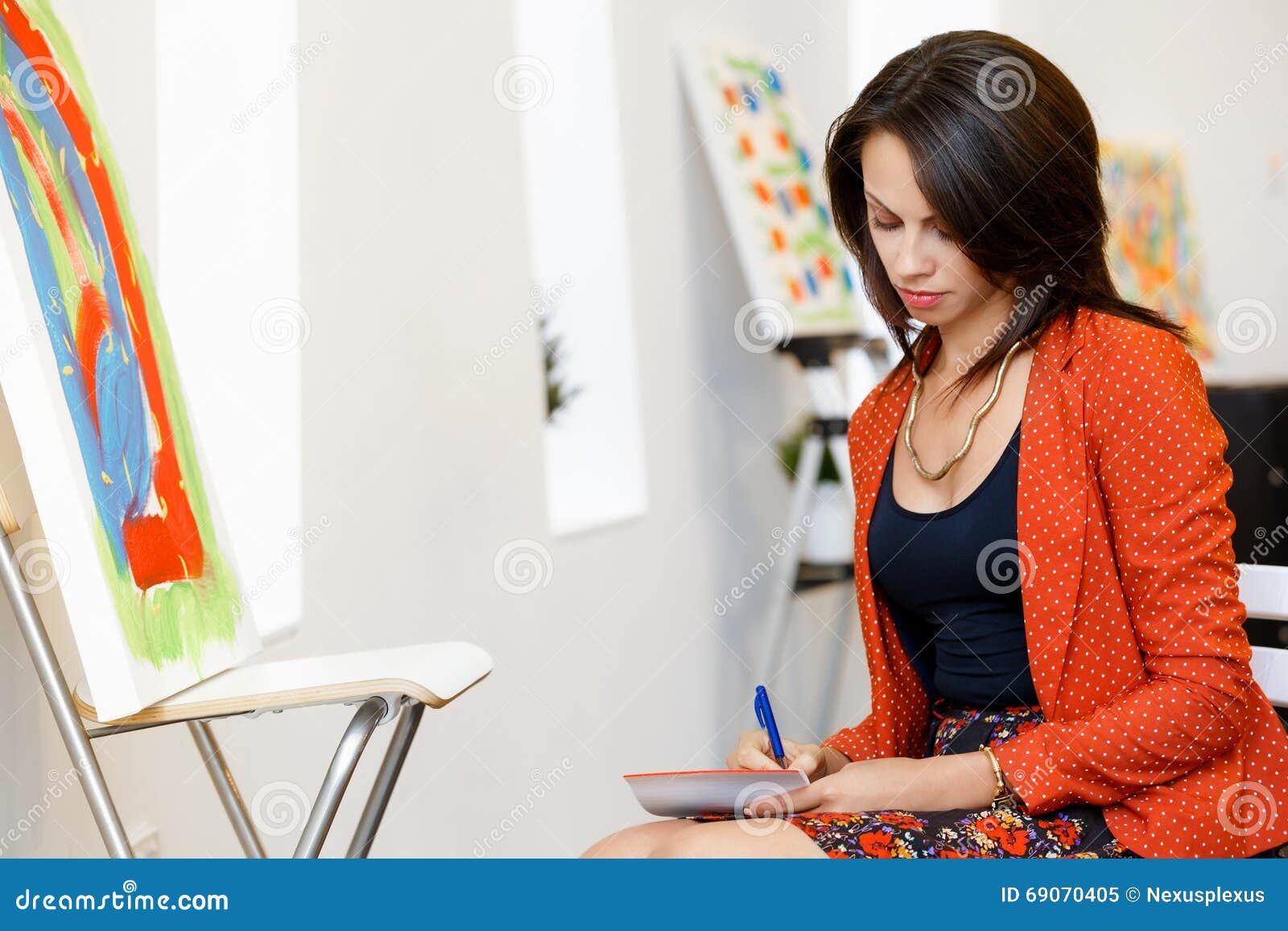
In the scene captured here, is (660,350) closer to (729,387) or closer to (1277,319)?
(729,387)

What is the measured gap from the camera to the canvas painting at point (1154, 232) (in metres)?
4.29

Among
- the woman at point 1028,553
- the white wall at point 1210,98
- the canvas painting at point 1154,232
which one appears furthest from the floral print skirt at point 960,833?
the white wall at point 1210,98

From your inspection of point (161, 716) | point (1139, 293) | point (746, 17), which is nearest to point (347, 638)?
point (161, 716)

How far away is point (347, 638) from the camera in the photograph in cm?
216

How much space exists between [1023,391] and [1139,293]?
3256 mm

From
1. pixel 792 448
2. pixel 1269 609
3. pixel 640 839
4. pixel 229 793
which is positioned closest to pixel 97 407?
pixel 229 793

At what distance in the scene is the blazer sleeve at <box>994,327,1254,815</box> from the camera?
1.14 m

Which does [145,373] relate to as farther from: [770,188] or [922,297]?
[770,188]

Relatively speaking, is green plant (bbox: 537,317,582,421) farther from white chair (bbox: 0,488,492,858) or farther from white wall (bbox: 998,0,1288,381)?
white wall (bbox: 998,0,1288,381)

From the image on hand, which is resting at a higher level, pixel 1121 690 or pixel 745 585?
pixel 1121 690

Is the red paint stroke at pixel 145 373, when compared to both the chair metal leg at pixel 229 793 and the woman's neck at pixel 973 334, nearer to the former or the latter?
the chair metal leg at pixel 229 793

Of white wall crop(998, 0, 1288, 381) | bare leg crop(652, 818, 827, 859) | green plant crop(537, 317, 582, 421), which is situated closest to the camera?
bare leg crop(652, 818, 827, 859)

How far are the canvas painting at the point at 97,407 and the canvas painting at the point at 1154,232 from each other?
11.3 ft

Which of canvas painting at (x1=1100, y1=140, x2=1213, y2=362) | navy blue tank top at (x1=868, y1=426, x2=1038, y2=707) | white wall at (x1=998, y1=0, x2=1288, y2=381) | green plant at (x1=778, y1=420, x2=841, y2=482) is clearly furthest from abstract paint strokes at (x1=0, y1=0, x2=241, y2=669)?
white wall at (x1=998, y1=0, x2=1288, y2=381)
